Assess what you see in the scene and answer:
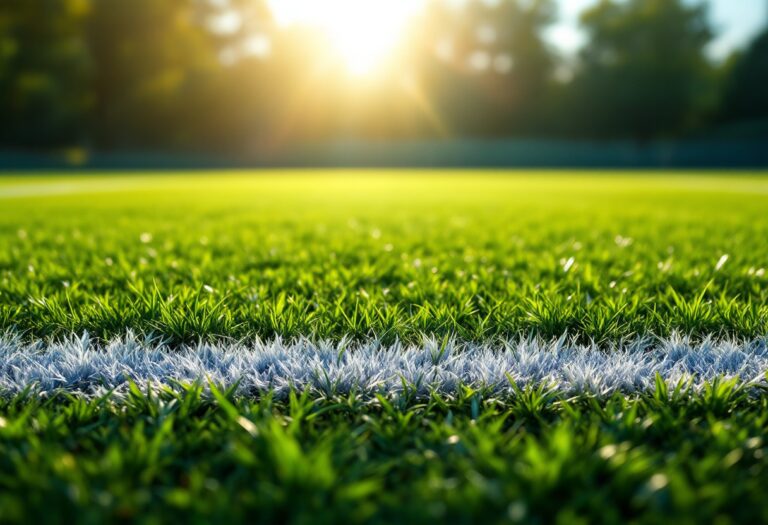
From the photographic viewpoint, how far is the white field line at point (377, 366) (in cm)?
168

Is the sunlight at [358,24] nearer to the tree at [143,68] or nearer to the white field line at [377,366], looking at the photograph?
the tree at [143,68]

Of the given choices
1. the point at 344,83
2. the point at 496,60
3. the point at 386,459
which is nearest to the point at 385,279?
the point at 386,459

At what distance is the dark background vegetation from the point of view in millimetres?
34469

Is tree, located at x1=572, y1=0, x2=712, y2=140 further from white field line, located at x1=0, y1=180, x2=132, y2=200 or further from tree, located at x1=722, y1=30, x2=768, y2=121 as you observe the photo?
white field line, located at x1=0, y1=180, x2=132, y2=200

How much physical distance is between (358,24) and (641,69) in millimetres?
22689

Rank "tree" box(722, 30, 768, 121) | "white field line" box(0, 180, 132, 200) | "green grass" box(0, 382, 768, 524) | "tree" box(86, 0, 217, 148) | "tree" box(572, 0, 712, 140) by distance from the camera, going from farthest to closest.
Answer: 1. "tree" box(572, 0, 712, 140)
2. "tree" box(722, 30, 768, 121)
3. "tree" box(86, 0, 217, 148)
4. "white field line" box(0, 180, 132, 200)
5. "green grass" box(0, 382, 768, 524)

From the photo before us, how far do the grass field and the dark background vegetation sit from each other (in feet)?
114

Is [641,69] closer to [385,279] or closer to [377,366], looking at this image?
[385,279]

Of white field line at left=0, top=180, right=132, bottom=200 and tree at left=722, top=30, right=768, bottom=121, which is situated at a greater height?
tree at left=722, top=30, right=768, bottom=121

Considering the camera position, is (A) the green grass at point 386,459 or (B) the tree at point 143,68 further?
(B) the tree at point 143,68

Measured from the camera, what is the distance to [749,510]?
1.06m

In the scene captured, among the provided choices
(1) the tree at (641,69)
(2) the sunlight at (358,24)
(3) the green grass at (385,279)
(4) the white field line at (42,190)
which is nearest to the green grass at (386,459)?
(3) the green grass at (385,279)

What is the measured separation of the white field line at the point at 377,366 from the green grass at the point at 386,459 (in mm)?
103

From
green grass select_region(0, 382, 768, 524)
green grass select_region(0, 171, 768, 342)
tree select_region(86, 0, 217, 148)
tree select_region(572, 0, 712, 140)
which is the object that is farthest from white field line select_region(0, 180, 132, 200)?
tree select_region(572, 0, 712, 140)
